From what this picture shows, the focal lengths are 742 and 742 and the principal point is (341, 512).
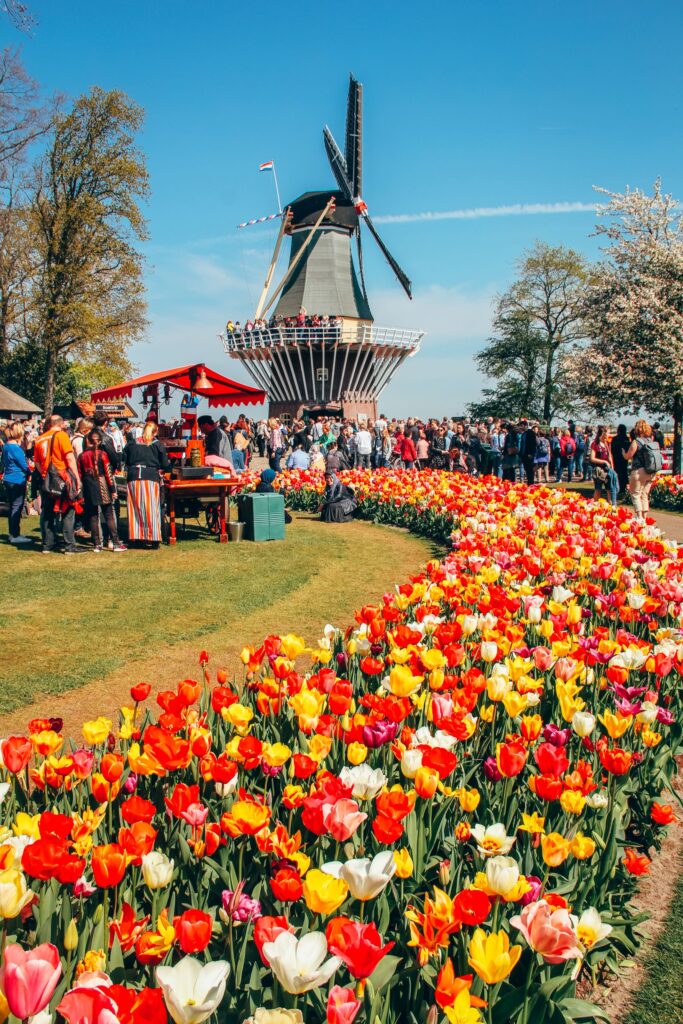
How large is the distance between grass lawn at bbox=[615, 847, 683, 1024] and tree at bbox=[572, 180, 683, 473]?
1980cm

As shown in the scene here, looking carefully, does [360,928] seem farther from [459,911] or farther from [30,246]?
[30,246]

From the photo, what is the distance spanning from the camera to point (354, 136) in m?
48.9

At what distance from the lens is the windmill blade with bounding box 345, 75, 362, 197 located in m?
48.0

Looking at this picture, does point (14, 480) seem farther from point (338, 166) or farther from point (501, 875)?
point (338, 166)

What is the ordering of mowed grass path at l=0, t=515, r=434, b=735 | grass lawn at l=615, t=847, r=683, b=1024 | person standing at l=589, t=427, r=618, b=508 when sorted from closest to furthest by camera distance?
1. grass lawn at l=615, t=847, r=683, b=1024
2. mowed grass path at l=0, t=515, r=434, b=735
3. person standing at l=589, t=427, r=618, b=508

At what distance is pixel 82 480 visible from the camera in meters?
10.3

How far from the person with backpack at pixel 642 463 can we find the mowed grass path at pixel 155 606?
340cm

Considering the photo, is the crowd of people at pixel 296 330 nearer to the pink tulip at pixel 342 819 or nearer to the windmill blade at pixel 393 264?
the windmill blade at pixel 393 264

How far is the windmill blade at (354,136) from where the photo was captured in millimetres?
48031

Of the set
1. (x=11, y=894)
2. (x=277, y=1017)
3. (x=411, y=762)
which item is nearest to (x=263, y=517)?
(x=411, y=762)

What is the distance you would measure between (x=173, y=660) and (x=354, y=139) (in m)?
50.0

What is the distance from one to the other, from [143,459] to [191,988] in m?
9.44

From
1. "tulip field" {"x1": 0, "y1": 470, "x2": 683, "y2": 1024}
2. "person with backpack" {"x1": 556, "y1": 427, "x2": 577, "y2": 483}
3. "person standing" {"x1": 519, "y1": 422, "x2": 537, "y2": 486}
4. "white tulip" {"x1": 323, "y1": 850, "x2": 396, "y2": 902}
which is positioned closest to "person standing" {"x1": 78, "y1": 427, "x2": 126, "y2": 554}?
"tulip field" {"x1": 0, "y1": 470, "x2": 683, "y2": 1024}

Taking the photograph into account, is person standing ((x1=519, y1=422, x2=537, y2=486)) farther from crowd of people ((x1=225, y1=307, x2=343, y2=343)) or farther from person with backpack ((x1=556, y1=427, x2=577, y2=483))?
crowd of people ((x1=225, y1=307, x2=343, y2=343))
